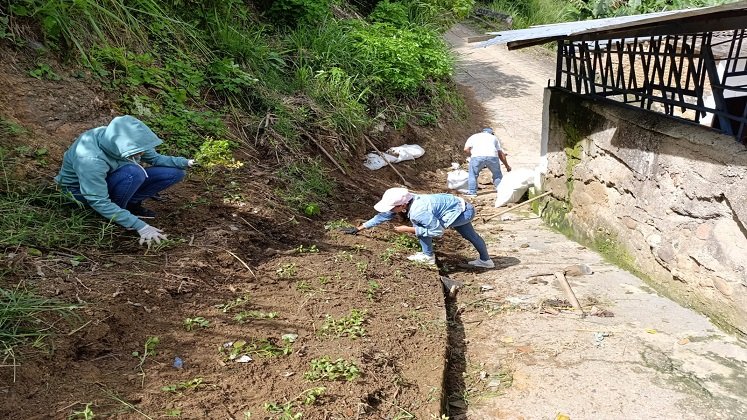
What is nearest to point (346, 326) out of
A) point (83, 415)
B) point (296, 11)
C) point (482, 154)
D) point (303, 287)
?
point (303, 287)

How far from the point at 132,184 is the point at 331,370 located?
208cm

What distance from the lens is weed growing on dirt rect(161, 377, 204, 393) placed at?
286 cm

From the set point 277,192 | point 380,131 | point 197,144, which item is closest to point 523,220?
point 380,131

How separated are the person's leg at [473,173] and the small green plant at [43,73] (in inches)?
214

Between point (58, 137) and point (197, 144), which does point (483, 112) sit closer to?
point (197, 144)

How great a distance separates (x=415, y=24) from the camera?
37.4 ft

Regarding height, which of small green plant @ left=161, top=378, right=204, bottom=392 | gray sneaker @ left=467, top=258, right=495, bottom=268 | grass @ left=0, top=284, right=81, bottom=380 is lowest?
gray sneaker @ left=467, top=258, right=495, bottom=268

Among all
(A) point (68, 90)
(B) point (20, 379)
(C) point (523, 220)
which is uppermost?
(A) point (68, 90)

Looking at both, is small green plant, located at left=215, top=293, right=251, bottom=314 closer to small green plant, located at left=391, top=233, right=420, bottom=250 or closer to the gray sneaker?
small green plant, located at left=391, top=233, right=420, bottom=250

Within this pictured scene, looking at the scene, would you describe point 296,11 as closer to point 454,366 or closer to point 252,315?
point 252,315

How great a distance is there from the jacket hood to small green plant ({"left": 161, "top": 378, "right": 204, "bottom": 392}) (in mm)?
1697

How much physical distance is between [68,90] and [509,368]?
4.86m

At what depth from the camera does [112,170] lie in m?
4.02

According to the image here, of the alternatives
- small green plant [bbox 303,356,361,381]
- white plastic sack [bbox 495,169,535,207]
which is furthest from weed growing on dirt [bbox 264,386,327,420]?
white plastic sack [bbox 495,169,535,207]
